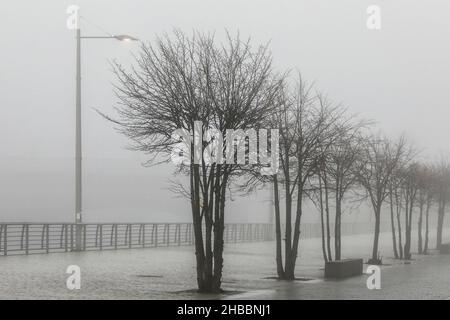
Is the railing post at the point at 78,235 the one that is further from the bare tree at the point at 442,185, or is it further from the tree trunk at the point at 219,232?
the bare tree at the point at 442,185

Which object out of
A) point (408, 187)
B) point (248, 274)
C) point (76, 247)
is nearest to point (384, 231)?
point (408, 187)

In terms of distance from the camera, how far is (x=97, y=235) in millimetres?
35000

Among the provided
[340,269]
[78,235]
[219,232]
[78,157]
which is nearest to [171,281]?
[219,232]

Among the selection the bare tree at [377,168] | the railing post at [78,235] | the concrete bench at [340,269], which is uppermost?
the bare tree at [377,168]

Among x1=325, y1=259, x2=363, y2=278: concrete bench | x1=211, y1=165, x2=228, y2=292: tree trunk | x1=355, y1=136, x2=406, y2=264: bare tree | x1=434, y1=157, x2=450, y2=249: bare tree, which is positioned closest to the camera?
x1=211, y1=165, x2=228, y2=292: tree trunk

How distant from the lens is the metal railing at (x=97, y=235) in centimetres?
3017

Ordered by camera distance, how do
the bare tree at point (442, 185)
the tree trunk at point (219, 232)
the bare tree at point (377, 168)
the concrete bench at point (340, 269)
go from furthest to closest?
the bare tree at point (442, 185)
the bare tree at point (377, 168)
the concrete bench at point (340, 269)
the tree trunk at point (219, 232)

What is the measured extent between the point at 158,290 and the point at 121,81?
440 cm

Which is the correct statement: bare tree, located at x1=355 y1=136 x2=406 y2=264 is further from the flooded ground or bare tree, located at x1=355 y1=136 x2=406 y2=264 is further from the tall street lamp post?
the tall street lamp post

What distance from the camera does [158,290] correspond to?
1780 centimetres

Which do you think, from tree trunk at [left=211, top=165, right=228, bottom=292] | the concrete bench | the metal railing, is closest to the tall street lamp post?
the metal railing

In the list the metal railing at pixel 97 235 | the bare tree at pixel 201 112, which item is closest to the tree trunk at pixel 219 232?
the bare tree at pixel 201 112

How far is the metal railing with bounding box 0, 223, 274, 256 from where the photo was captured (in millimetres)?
30172
